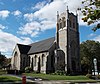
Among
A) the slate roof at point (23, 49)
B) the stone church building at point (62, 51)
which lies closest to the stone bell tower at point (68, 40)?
the stone church building at point (62, 51)

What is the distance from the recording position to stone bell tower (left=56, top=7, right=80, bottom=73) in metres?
52.9

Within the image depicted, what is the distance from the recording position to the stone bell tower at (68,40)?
52.9 meters

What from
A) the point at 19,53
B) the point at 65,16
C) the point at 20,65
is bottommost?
the point at 20,65

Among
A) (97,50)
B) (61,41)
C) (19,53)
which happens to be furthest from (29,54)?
(97,50)

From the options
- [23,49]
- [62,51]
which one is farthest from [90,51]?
[23,49]

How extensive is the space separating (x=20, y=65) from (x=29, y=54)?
488cm

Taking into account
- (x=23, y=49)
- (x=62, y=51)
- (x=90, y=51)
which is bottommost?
(x=62, y=51)

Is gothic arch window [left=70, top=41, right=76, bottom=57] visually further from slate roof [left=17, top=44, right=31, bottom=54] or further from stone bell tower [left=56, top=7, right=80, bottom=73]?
slate roof [left=17, top=44, right=31, bottom=54]

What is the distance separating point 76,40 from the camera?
57219mm

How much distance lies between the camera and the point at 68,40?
5350 cm

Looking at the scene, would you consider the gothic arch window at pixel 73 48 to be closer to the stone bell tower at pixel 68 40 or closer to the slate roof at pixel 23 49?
the stone bell tower at pixel 68 40

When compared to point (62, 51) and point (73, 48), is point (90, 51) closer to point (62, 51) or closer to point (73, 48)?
point (73, 48)

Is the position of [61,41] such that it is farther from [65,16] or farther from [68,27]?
[65,16]

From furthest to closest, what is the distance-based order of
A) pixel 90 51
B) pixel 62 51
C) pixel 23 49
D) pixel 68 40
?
pixel 90 51 < pixel 23 49 < pixel 62 51 < pixel 68 40
